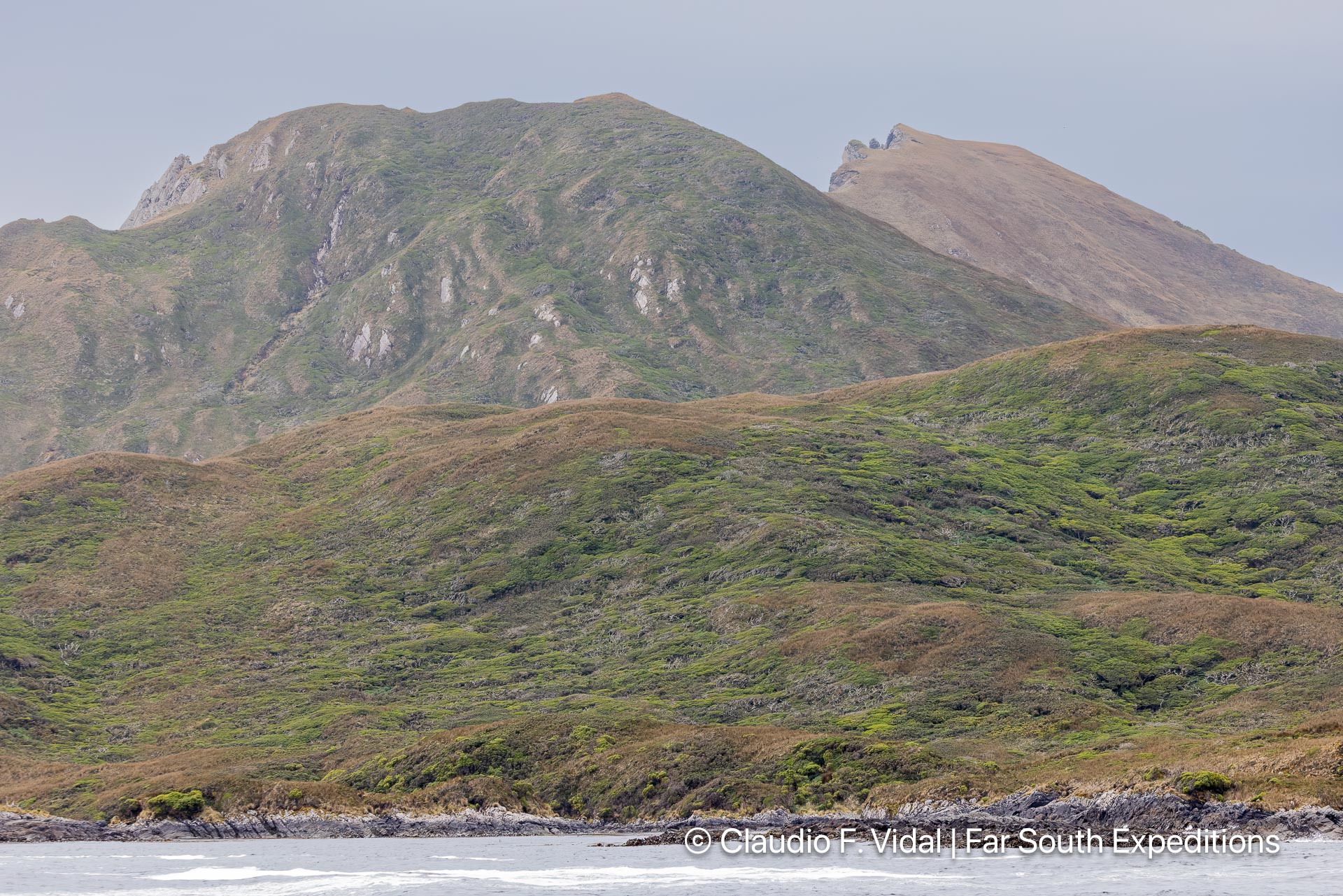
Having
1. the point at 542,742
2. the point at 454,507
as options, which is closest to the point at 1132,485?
the point at 454,507

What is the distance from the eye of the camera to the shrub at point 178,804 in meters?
96.9

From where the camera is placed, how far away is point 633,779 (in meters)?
99.8

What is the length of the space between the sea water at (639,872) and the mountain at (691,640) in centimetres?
1556

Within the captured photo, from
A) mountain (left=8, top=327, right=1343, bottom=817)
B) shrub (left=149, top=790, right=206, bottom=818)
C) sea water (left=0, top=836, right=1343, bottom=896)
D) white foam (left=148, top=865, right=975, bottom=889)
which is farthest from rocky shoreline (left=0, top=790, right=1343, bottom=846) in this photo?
white foam (left=148, top=865, right=975, bottom=889)

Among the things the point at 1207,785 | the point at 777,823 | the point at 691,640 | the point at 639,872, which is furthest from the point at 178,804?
the point at 1207,785

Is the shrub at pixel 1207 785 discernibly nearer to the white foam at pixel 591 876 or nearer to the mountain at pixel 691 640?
the mountain at pixel 691 640

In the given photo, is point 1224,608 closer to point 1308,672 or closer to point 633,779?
point 1308,672

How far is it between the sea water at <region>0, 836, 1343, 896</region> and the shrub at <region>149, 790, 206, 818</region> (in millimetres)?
13393

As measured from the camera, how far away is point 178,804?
→ 319ft

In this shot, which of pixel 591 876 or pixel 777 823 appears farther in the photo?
pixel 777 823

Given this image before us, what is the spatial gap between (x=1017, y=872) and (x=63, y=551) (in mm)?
157666

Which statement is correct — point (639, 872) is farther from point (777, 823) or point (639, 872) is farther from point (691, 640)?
point (691, 640)

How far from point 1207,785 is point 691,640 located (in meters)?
79.8

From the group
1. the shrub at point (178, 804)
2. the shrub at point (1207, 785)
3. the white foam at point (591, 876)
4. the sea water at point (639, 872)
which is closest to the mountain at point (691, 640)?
the shrub at point (178, 804)
